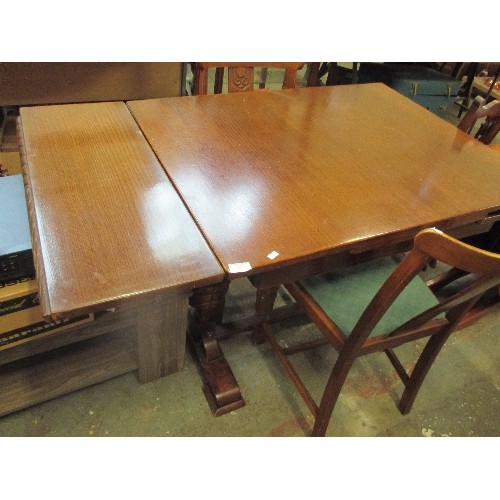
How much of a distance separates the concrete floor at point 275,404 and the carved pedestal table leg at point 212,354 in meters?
0.04

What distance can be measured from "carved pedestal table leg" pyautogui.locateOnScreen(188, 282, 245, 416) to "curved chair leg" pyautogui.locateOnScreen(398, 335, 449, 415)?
595mm

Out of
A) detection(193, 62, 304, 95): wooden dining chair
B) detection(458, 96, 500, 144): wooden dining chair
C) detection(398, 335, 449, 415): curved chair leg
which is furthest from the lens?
detection(193, 62, 304, 95): wooden dining chair

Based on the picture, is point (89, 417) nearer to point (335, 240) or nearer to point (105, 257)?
point (105, 257)

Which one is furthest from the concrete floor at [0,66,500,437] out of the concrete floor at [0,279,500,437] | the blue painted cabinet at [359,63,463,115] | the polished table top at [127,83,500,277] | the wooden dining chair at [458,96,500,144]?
the blue painted cabinet at [359,63,463,115]

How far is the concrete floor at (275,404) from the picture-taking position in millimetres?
1359

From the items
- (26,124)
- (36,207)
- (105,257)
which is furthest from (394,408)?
(26,124)

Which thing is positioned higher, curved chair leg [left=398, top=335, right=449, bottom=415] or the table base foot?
curved chair leg [left=398, top=335, right=449, bottom=415]

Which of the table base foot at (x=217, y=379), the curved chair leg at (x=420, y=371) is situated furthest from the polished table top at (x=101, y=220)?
the curved chair leg at (x=420, y=371)

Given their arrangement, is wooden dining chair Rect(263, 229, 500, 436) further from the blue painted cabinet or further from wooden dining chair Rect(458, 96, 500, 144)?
the blue painted cabinet

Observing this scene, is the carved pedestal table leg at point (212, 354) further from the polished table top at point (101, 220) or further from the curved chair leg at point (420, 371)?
the curved chair leg at point (420, 371)

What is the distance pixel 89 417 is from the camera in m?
1.36

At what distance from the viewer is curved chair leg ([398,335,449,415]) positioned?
1.32 metres

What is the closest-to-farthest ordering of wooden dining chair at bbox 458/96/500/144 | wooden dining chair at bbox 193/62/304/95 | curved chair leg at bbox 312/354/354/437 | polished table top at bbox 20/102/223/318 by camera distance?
polished table top at bbox 20/102/223/318, curved chair leg at bbox 312/354/354/437, wooden dining chair at bbox 458/96/500/144, wooden dining chair at bbox 193/62/304/95

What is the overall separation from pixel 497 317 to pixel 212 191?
166 cm
